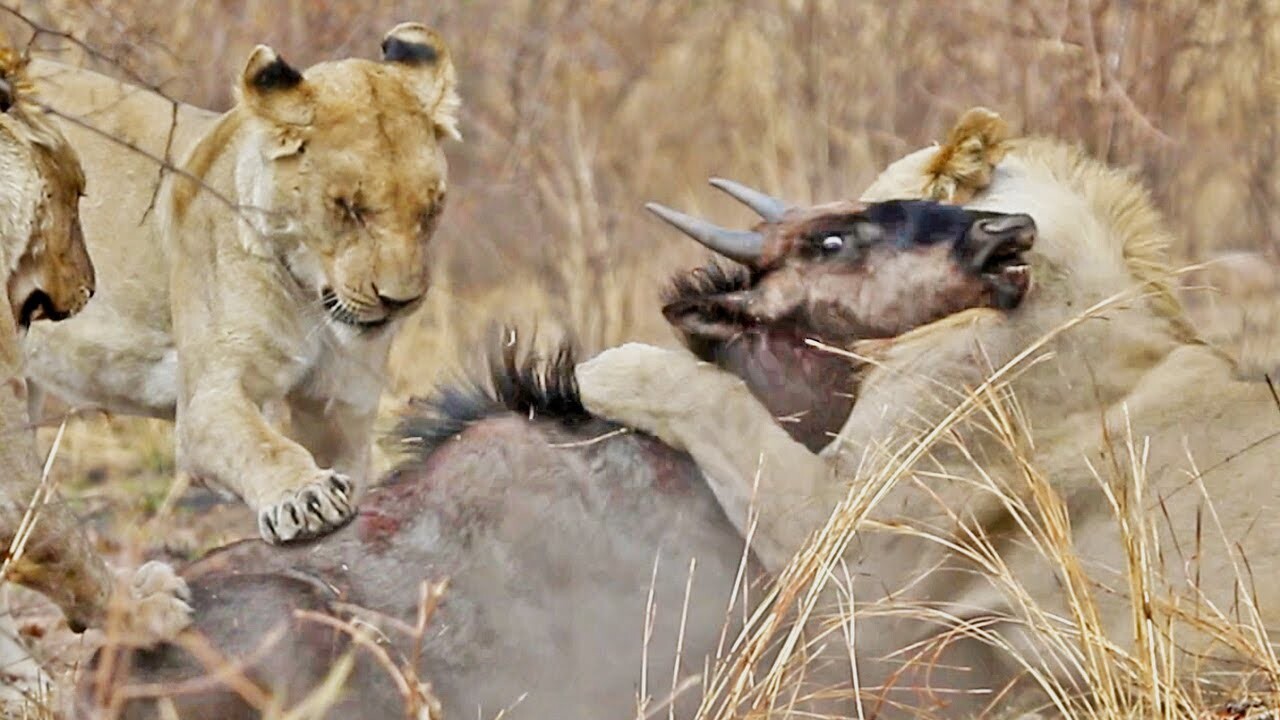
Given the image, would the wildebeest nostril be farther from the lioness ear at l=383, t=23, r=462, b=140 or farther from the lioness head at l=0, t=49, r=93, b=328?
the lioness head at l=0, t=49, r=93, b=328

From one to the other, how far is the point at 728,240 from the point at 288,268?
1.28 meters

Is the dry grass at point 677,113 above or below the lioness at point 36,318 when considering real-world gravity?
below

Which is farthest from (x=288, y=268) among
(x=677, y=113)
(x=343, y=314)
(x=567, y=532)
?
(x=677, y=113)

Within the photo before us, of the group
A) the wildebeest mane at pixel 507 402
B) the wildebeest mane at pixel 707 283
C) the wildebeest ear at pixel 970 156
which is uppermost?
the wildebeest ear at pixel 970 156

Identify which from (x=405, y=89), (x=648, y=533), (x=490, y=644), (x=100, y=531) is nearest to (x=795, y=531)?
(x=648, y=533)

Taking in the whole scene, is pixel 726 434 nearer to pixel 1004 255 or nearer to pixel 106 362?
pixel 1004 255

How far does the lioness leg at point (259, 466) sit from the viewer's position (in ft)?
14.2

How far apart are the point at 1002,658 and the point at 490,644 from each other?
0.87m

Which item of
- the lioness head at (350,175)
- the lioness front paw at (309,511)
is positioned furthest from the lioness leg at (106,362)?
the lioness front paw at (309,511)

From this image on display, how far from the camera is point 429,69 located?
17.7 feet

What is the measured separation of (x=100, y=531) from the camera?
6.94 m

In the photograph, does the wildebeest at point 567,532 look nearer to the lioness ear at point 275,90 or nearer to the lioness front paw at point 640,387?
the lioness front paw at point 640,387

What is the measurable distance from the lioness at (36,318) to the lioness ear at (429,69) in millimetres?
1003

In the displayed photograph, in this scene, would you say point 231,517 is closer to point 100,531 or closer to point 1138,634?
→ point 100,531
